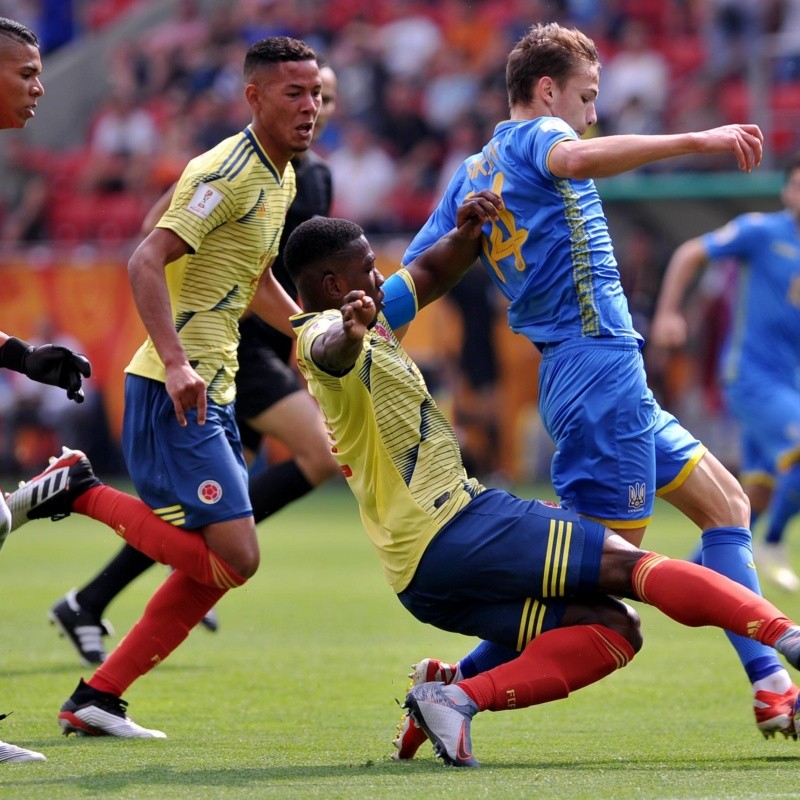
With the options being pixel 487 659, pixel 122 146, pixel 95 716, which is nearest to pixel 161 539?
pixel 95 716

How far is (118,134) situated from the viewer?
22.0m

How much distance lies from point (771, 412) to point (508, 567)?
5726 mm

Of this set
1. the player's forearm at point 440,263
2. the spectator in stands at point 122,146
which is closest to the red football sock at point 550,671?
the player's forearm at point 440,263

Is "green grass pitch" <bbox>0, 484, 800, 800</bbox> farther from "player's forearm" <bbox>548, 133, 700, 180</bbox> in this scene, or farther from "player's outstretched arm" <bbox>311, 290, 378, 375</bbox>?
"player's forearm" <bbox>548, 133, 700, 180</bbox>

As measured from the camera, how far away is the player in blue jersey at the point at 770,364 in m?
9.63

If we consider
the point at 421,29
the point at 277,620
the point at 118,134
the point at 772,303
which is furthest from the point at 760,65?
the point at 277,620

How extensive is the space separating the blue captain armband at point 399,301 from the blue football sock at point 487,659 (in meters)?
1.14

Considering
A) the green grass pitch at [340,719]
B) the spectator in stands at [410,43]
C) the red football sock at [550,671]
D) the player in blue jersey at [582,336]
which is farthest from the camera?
the spectator in stands at [410,43]

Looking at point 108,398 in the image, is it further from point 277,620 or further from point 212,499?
point 212,499

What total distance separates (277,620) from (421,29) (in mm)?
14048

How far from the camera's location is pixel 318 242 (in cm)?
476

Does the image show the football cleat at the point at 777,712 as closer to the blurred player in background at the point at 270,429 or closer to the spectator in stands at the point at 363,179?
the blurred player in background at the point at 270,429

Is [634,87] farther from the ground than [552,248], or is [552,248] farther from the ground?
[634,87]

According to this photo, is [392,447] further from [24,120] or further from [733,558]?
[24,120]
